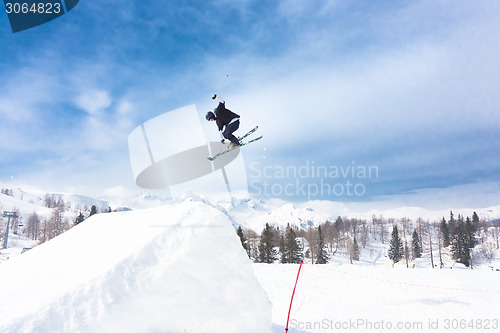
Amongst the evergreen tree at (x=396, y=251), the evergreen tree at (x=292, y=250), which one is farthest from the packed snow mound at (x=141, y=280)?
the evergreen tree at (x=396, y=251)

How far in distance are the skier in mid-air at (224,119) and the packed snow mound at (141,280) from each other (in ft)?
13.3

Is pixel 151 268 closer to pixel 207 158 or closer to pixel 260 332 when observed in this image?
pixel 260 332

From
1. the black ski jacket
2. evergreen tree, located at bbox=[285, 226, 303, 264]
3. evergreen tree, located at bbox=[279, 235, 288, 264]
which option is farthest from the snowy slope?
evergreen tree, located at bbox=[279, 235, 288, 264]

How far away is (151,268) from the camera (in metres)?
6.32

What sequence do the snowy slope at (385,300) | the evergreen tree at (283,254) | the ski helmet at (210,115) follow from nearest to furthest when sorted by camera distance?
1. the ski helmet at (210,115)
2. the snowy slope at (385,300)
3. the evergreen tree at (283,254)

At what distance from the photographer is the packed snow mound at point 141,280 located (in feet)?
17.0

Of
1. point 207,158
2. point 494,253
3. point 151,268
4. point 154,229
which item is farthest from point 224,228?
point 494,253

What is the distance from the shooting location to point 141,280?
6.03 metres

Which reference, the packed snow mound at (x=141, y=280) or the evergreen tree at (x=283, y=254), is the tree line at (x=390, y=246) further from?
the packed snow mound at (x=141, y=280)

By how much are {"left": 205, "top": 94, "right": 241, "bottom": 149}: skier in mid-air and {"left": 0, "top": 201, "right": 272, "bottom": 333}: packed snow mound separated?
4057 millimetres

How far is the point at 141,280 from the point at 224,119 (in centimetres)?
717

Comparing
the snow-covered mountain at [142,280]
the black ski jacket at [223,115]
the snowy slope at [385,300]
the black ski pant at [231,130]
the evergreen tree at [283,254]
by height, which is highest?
the black ski jacket at [223,115]

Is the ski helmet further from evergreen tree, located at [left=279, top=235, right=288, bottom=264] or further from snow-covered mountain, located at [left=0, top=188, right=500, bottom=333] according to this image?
evergreen tree, located at [left=279, top=235, right=288, bottom=264]

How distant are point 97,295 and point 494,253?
118340 mm
